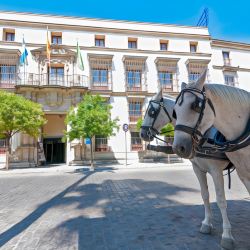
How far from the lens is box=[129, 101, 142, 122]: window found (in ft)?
80.2

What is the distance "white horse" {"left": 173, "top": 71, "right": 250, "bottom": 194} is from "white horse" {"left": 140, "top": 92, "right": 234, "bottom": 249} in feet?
1.72

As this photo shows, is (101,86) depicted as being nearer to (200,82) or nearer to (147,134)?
(147,134)

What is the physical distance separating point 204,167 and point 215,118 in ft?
4.16

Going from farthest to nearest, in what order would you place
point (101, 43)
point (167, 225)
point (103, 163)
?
1. point (101, 43)
2. point (103, 163)
3. point (167, 225)

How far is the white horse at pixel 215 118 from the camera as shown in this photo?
223 centimetres

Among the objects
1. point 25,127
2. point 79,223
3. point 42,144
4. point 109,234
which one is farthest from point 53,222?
point 42,144

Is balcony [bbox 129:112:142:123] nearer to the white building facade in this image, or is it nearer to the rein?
the white building facade

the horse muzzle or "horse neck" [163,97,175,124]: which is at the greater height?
"horse neck" [163,97,175,124]

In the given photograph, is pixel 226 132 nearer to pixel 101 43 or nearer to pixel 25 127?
pixel 25 127

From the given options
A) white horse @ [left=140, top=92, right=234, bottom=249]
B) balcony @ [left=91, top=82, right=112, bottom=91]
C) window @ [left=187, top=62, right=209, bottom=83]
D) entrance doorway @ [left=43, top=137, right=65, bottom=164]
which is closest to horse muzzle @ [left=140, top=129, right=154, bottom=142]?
white horse @ [left=140, top=92, right=234, bottom=249]

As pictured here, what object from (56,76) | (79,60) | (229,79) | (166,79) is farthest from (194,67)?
(56,76)

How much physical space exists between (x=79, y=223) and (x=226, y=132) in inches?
134

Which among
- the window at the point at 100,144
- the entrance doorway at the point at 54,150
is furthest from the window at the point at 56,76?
the window at the point at 100,144

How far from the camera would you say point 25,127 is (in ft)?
59.2
